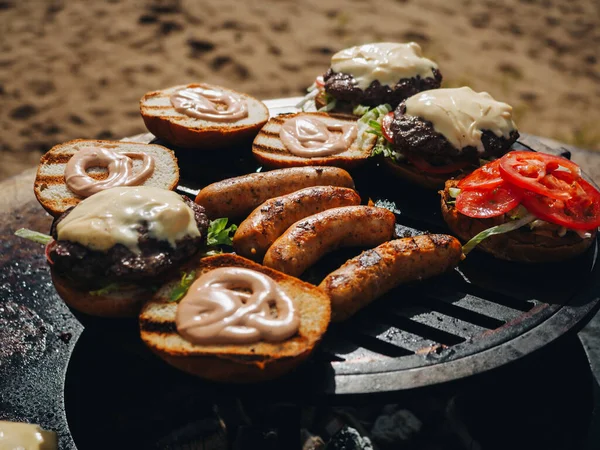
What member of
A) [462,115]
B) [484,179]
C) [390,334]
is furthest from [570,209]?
[390,334]

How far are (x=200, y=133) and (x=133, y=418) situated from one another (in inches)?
79.1

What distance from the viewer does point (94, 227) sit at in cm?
297

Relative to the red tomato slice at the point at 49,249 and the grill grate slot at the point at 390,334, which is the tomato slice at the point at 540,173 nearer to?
the grill grate slot at the point at 390,334

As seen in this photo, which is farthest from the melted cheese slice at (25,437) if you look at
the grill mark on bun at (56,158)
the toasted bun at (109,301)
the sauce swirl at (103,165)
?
the grill mark on bun at (56,158)

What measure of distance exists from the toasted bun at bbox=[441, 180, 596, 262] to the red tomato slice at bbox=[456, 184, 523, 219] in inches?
2.2

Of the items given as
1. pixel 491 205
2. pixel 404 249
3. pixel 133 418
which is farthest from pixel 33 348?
pixel 491 205

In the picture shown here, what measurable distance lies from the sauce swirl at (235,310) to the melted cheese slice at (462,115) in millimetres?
1767

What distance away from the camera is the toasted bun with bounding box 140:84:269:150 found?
435cm

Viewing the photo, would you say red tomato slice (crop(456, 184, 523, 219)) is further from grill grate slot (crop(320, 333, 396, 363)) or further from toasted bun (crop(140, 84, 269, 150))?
toasted bun (crop(140, 84, 269, 150))

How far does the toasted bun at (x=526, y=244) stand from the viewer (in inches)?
135

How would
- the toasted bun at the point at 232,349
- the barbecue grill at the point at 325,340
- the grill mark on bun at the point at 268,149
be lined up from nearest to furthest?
1. the toasted bun at the point at 232,349
2. the barbecue grill at the point at 325,340
3. the grill mark on bun at the point at 268,149

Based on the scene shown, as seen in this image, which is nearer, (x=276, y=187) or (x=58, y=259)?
(x=58, y=259)

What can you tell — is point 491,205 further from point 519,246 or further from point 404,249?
point 404,249

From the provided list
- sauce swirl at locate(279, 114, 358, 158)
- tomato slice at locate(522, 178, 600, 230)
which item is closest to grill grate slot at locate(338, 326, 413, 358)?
tomato slice at locate(522, 178, 600, 230)
